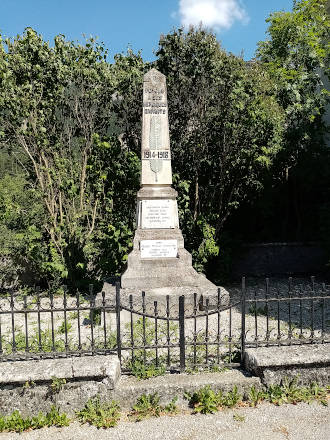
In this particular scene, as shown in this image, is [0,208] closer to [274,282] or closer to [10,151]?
[10,151]

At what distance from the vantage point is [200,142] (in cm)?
896

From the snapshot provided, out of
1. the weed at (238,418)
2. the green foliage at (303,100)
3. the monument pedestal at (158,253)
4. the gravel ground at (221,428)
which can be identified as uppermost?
the green foliage at (303,100)

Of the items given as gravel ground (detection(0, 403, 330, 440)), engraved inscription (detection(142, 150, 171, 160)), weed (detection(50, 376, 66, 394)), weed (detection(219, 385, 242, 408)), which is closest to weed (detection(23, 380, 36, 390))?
weed (detection(50, 376, 66, 394))

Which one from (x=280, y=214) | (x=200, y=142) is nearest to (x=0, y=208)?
(x=200, y=142)

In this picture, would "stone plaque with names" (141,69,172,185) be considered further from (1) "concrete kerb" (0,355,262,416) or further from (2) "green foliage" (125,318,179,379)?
(1) "concrete kerb" (0,355,262,416)

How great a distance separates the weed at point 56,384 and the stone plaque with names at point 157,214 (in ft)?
12.4

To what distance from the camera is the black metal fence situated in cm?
393

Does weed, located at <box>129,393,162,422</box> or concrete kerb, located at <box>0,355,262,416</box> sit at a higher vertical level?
concrete kerb, located at <box>0,355,262,416</box>

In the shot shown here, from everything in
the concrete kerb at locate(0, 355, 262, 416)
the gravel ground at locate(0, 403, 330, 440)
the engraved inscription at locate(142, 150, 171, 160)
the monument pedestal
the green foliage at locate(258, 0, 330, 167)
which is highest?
the green foliage at locate(258, 0, 330, 167)

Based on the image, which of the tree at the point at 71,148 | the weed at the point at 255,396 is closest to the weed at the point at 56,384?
the weed at the point at 255,396

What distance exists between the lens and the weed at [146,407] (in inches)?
137

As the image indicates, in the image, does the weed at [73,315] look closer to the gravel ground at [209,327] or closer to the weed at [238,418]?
the gravel ground at [209,327]

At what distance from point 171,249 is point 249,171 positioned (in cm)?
354

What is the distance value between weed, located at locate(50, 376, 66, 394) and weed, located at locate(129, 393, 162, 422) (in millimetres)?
674
